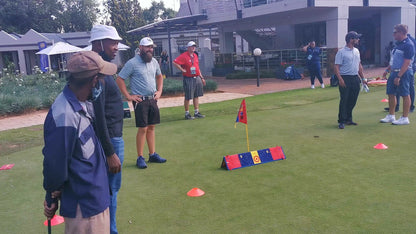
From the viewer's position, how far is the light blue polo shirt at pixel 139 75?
19.4ft

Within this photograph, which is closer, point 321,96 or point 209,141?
point 209,141

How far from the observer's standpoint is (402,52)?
25.8 feet

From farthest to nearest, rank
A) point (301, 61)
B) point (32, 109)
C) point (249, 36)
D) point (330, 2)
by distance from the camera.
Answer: point (249, 36) < point (301, 61) < point (330, 2) < point (32, 109)

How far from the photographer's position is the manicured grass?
3934 mm

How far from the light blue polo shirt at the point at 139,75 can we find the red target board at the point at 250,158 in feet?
5.10

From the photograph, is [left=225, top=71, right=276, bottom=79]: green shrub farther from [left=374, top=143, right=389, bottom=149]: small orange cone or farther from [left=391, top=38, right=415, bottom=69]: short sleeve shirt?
[left=374, top=143, right=389, bottom=149]: small orange cone

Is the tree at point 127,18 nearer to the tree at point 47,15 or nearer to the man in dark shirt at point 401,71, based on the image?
the tree at point 47,15

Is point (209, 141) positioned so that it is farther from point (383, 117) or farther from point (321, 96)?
point (321, 96)

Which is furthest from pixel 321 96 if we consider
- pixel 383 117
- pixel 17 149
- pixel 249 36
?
pixel 249 36

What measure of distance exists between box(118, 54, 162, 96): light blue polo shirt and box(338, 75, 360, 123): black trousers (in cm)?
404

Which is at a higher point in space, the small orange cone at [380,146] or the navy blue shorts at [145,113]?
the navy blue shorts at [145,113]

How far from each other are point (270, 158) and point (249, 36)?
2201 cm

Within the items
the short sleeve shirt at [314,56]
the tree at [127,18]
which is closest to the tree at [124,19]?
the tree at [127,18]

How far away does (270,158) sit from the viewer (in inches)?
235
